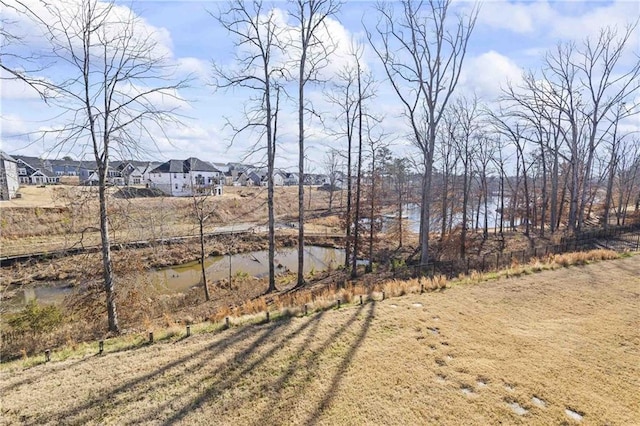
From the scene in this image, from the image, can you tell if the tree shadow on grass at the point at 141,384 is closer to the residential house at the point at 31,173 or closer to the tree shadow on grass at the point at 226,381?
the tree shadow on grass at the point at 226,381

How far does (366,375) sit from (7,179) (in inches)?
1639

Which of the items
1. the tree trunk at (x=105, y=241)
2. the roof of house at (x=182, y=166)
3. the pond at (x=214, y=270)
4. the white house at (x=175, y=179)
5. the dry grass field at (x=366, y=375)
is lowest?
the pond at (x=214, y=270)

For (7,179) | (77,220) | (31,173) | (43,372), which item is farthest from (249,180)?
(43,372)

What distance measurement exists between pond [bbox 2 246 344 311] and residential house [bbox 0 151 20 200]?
19.3 meters

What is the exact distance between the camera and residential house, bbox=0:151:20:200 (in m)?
30.3

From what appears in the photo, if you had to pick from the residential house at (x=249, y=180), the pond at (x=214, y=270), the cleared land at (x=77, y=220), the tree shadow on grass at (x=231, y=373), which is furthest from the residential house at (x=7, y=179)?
the residential house at (x=249, y=180)

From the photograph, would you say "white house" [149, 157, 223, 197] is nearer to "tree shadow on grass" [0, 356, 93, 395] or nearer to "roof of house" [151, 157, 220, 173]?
"roof of house" [151, 157, 220, 173]

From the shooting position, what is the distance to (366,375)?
18.9ft

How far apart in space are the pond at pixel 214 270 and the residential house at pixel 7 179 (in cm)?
1934

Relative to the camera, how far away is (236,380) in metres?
5.60

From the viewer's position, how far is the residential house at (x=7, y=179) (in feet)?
99.4

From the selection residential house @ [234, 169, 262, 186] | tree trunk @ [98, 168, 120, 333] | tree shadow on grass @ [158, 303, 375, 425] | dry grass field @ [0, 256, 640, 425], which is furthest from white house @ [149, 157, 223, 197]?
tree shadow on grass @ [158, 303, 375, 425]

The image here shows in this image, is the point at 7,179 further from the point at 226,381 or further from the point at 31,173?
the point at 226,381

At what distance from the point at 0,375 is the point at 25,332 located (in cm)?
567
